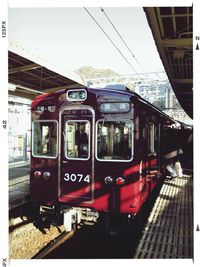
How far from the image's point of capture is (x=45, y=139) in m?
5.49

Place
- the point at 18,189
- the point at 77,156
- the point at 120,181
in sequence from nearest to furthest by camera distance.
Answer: the point at 120,181, the point at 77,156, the point at 18,189

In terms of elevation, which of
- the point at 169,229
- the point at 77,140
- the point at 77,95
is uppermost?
the point at 77,95

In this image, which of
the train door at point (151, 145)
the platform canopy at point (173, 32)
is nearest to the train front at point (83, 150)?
the train door at point (151, 145)

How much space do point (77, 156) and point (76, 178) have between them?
37 cm

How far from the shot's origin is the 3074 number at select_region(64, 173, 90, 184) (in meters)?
5.05

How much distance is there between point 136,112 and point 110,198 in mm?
1455

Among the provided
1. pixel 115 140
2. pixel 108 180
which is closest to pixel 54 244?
pixel 108 180

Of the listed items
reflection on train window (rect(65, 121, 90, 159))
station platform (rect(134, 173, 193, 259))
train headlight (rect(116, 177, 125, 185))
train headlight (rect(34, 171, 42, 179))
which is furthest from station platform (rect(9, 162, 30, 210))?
station platform (rect(134, 173, 193, 259))

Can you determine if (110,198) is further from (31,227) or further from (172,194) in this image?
(172,194)

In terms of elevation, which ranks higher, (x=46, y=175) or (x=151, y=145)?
(x=151, y=145)

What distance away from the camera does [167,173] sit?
10.1 meters

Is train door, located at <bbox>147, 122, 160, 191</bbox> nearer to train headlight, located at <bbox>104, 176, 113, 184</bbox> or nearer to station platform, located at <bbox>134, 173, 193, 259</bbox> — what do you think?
station platform, located at <bbox>134, 173, 193, 259</bbox>

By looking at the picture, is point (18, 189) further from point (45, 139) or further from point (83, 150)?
point (83, 150)

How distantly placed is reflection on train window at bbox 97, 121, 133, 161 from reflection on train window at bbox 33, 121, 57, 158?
89cm
